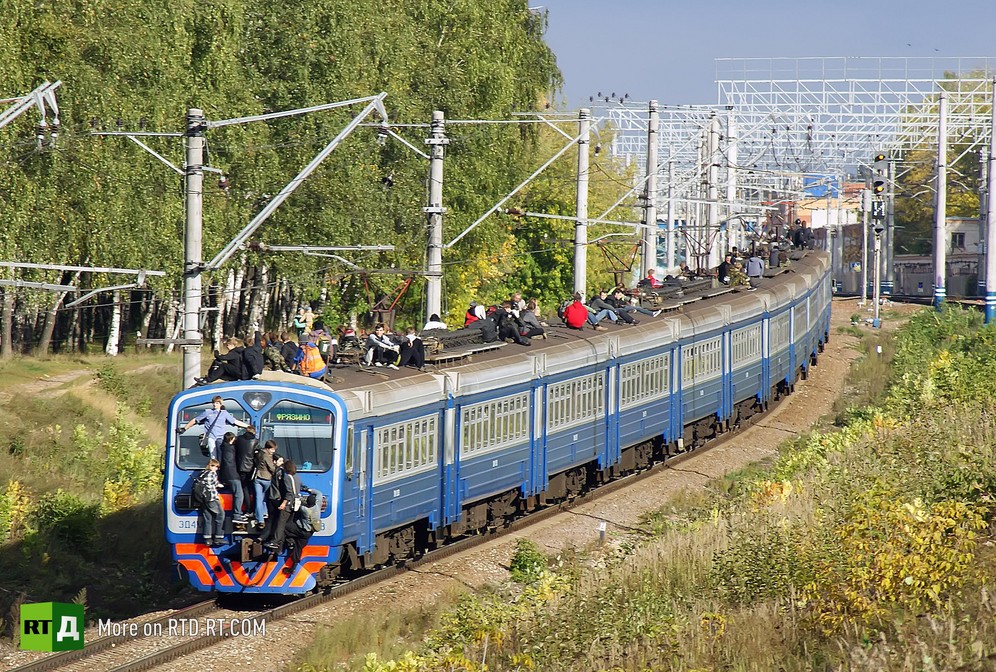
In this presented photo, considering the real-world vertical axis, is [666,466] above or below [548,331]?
below

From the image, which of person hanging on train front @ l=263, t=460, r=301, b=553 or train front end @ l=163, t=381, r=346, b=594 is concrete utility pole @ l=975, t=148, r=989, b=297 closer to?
train front end @ l=163, t=381, r=346, b=594

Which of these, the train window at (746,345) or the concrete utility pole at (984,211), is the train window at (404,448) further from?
the concrete utility pole at (984,211)

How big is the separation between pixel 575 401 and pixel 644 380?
317cm

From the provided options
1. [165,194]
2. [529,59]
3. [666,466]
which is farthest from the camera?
[529,59]

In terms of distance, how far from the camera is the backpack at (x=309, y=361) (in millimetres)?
17094

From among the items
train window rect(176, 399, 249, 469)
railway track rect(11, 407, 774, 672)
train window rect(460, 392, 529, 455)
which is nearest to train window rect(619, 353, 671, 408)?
train window rect(460, 392, 529, 455)

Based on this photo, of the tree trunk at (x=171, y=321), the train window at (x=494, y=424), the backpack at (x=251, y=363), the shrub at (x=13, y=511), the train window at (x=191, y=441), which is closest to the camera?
the train window at (x=191, y=441)

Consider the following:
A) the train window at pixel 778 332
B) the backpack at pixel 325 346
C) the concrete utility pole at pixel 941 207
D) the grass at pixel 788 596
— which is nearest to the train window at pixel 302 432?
the grass at pixel 788 596

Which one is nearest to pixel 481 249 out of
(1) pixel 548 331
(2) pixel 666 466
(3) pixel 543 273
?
(3) pixel 543 273

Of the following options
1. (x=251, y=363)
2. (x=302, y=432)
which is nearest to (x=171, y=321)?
(x=251, y=363)

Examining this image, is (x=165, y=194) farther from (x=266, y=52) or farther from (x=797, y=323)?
(x=797, y=323)

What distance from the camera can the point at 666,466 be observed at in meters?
27.8

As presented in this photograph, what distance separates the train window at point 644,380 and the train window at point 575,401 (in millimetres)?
957

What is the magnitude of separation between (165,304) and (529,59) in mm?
14568
